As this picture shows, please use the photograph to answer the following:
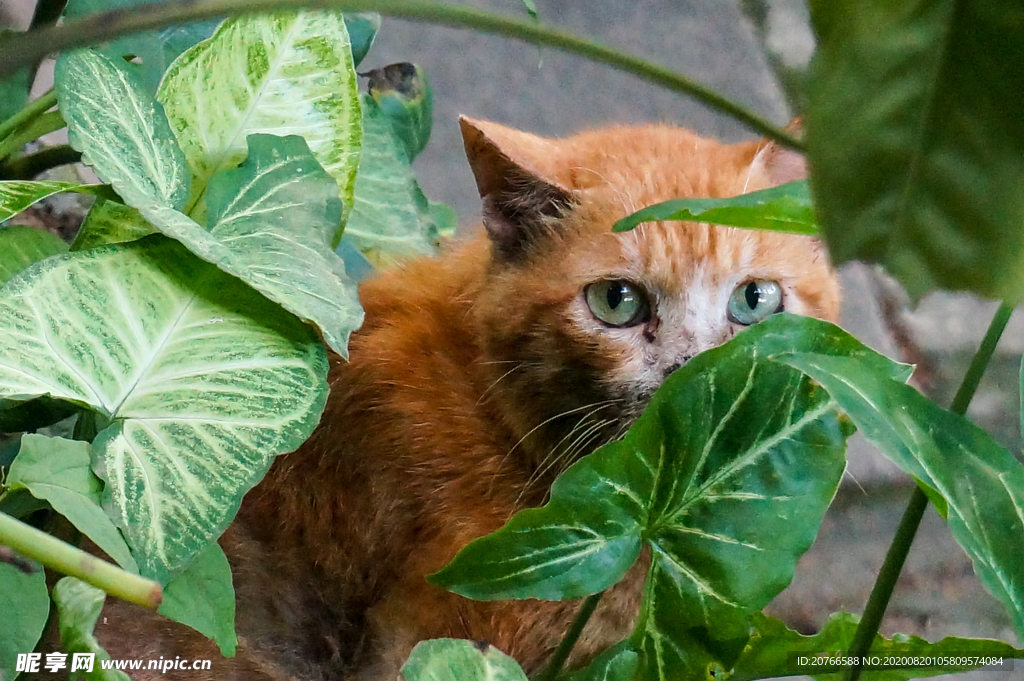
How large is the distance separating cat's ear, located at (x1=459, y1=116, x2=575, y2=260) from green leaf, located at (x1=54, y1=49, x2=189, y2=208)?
372 millimetres

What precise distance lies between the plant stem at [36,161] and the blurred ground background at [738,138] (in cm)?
54

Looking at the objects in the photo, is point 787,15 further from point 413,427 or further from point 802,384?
point 413,427

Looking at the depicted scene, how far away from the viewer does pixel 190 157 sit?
0.79 m

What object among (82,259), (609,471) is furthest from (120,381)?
(609,471)

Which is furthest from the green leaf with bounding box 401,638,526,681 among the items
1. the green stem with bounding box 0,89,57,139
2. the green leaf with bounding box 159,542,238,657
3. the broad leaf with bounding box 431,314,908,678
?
the green stem with bounding box 0,89,57,139

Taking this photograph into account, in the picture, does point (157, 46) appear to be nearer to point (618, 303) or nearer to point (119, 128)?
point (119, 128)

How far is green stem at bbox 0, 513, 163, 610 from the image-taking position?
1.41 ft

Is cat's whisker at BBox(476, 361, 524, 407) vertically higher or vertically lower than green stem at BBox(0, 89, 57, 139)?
lower

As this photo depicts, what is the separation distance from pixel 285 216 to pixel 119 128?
0.16m

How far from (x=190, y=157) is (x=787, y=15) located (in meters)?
0.59

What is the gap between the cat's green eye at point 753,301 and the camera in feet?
3.27

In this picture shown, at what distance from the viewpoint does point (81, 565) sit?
0.45m

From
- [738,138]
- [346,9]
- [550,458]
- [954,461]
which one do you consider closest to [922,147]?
[346,9]

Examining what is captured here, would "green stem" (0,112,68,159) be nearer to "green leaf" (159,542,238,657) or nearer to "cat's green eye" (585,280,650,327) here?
"green leaf" (159,542,238,657)
